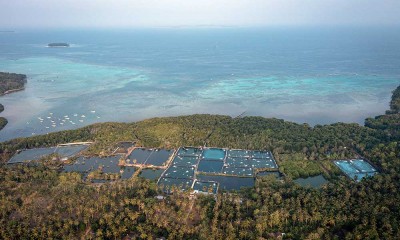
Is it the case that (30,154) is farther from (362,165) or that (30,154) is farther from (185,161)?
(362,165)

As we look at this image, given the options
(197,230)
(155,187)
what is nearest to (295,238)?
(197,230)

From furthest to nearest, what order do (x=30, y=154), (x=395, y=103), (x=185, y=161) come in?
(x=395, y=103), (x=30, y=154), (x=185, y=161)

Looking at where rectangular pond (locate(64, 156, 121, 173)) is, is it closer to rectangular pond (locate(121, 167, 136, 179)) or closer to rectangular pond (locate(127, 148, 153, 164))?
rectangular pond (locate(121, 167, 136, 179))

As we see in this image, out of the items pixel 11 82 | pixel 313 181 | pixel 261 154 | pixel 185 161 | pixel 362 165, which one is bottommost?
pixel 313 181

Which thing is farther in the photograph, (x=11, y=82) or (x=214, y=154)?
(x=11, y=82)

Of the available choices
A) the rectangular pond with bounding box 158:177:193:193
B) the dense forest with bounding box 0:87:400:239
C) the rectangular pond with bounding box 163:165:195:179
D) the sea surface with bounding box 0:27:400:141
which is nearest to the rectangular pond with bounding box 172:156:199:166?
the rectangular pond with bounding box 163:165:195:179

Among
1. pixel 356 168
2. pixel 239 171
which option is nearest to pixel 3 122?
pixel 239 171
